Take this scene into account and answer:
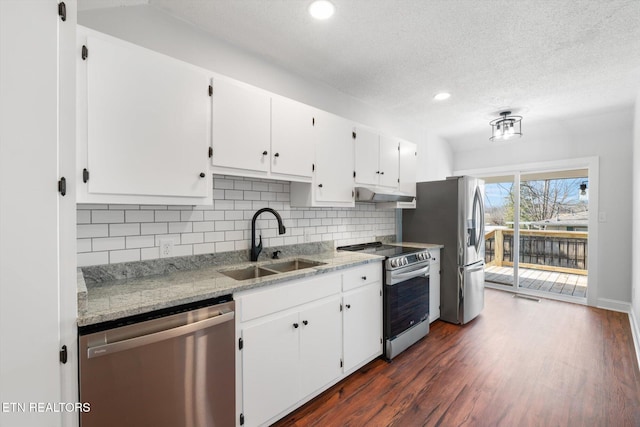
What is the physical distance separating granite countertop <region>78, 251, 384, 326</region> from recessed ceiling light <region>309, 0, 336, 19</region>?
1.71 meters

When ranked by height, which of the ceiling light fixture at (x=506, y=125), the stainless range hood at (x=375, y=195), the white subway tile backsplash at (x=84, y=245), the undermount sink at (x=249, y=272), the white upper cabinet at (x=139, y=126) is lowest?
the undermount sink at (x=249, y=272)

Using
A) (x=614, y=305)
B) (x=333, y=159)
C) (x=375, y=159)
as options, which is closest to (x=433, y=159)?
(x=375, y=159)

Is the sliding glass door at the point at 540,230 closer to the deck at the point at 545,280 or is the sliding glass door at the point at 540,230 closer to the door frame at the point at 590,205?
the deck at the point at 545,280

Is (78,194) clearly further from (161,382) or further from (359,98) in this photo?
(359,98)


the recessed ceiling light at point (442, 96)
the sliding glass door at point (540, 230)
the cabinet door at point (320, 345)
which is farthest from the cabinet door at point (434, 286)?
the sliding glass door at point (540, 230)

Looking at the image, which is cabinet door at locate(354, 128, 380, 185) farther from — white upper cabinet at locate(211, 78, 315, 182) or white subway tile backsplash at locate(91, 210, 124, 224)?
white subway tile backsplash at locate(91, 210, 124, 224)

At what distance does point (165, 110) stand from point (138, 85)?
0.54 ft

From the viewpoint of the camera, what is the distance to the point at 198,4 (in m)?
1.83

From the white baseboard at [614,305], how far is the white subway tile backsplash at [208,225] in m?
3.74

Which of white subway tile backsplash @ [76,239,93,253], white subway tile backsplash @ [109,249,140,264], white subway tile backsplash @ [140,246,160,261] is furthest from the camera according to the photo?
white subway tile backsplash @ [140,246,160,261]

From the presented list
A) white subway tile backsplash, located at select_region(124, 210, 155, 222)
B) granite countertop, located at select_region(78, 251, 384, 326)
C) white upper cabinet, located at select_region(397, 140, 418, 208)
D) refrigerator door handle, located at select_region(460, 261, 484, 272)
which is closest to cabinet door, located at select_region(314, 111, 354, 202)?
granite countertop, located at select_region(78, 251, 384, 326)

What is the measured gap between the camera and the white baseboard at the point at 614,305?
3721mm

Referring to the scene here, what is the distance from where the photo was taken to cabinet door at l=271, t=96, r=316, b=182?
2135 millimetres

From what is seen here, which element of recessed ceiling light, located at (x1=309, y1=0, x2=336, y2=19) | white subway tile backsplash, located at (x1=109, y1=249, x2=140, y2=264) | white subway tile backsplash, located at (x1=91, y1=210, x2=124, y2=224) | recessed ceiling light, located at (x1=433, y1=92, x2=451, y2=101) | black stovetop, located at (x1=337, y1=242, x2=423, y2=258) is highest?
recessed ceiling light, located at (x1=433, y1=92, x2=451, y2=101)
